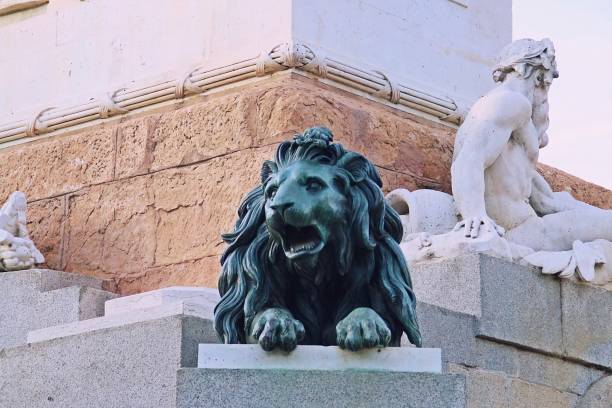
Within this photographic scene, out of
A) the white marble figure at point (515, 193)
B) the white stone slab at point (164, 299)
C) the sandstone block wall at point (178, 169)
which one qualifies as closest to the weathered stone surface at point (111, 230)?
the sandstone block wall at point (178, 169)

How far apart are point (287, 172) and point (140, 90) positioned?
5.15 metres

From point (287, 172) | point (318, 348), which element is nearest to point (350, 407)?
point (318, 348)

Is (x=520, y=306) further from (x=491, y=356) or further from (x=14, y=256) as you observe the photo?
(x=14, y=256)

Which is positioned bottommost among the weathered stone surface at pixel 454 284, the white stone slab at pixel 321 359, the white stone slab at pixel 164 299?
the white stone slab at pixel 321 359

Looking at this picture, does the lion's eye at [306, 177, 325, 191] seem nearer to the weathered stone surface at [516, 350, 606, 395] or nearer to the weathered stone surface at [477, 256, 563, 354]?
the weathered stone surface at [477, 256, 563, 354]

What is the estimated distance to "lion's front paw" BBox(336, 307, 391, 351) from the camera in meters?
6.60

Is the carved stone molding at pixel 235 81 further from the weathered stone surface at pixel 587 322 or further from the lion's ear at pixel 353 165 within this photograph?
the lion's ear at pixel 353 165

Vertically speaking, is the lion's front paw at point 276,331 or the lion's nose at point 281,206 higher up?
the lion's nose at point 281,206

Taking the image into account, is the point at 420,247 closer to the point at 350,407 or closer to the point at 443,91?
the point at 443,91

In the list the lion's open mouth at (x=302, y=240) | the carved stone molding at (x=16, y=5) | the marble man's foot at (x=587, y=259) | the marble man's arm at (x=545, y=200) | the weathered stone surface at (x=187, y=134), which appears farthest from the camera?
the carved stone molding at (x=16, y=5)

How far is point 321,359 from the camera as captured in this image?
21.7 ft

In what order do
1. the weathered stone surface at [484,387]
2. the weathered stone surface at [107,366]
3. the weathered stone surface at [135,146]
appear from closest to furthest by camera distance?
the weathered stone surface at [107,366]
the weathered stone surface at [484,387]
the weathered stone surface at [135,146]

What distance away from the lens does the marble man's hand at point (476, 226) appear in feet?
33.1

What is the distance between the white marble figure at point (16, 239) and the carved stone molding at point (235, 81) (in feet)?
2.76
